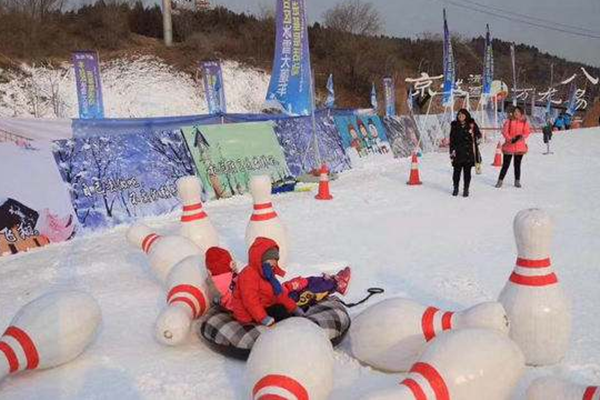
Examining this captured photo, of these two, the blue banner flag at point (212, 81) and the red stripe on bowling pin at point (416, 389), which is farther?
the blue banner flag at point (212, 81)

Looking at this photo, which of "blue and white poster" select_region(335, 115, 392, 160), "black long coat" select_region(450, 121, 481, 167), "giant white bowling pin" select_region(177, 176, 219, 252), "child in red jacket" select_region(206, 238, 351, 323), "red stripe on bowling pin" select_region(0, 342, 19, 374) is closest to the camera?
"red stripe on bowling pin" select_region(0, 342, 19, 374)

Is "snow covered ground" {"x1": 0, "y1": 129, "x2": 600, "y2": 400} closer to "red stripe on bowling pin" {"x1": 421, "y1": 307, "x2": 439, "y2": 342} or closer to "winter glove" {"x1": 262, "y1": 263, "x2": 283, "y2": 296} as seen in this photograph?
"red stripe on bowling pin" {"x1": 421, "y1": 307, "x2": 439, "y2": 342}

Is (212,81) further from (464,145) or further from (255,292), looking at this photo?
(255,292)

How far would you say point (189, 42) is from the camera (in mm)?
35125

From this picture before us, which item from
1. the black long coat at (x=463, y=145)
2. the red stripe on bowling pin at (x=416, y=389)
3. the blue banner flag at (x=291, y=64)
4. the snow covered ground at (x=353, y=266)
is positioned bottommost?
the snow covered ground at (x=353, y=266)

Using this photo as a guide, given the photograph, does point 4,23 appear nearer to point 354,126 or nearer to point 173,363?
point 354,126

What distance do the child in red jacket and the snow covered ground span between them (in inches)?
15.0

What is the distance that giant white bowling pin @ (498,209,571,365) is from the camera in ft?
9.98

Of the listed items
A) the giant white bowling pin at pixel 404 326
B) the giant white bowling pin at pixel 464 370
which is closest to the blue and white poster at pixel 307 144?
the giant white bowling pin at pixel 404 326

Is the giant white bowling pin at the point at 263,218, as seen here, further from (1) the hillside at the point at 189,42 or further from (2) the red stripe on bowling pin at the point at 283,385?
(1) the hillside at the point at 189,42

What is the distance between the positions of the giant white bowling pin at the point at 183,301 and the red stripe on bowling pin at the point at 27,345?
68cm

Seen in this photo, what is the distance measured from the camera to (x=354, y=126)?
15.0m

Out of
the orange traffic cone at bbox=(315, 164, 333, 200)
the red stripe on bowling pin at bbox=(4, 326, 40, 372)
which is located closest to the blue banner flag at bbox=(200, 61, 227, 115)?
the orange traffic cone at bbox=(315, 164, 333, 200)

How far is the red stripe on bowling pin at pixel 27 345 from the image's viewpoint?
3.02 meters
